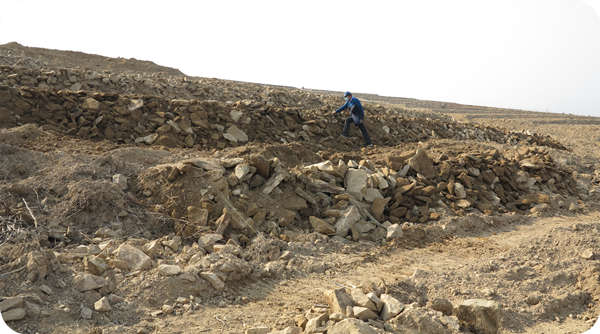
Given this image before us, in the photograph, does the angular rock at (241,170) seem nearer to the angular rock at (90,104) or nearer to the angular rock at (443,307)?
the angular rock at (443,307)

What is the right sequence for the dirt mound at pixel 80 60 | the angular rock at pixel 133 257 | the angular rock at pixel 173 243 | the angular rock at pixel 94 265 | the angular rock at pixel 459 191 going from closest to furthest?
the angular rock at pixel 94 265 → the angular rock at pixel 133 257 → the angular rock at pixel 173 243 → the angular rock at pixel 459 191 → the dirt mound at pixel 80 60

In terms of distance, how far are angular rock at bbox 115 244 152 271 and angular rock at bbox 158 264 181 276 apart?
0.55ft

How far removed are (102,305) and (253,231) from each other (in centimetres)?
196

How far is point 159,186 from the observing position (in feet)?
16.7

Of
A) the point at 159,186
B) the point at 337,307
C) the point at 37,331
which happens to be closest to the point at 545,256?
the point at 337,307

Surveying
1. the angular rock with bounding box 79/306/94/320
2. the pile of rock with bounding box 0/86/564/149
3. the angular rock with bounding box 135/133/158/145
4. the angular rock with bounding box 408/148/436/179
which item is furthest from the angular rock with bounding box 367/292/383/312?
the angular rock with bounding box 135/133/158/145

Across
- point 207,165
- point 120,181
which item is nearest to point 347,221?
point 207,165

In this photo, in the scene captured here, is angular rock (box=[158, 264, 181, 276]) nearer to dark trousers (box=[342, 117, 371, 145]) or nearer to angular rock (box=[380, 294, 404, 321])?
angular rock (box=[380, 294, 404, 321])

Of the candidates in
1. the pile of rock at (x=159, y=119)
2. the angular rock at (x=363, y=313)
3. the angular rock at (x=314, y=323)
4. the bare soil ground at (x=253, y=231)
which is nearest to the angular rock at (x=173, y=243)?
the bare soil ground at (x=253, y=231)

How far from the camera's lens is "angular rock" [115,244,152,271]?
373cm

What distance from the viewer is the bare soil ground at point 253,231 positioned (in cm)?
331

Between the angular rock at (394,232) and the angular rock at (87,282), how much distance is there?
3.47 metres

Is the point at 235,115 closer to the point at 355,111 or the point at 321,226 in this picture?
the point at 355,111

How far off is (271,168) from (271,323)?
282 centimetres
